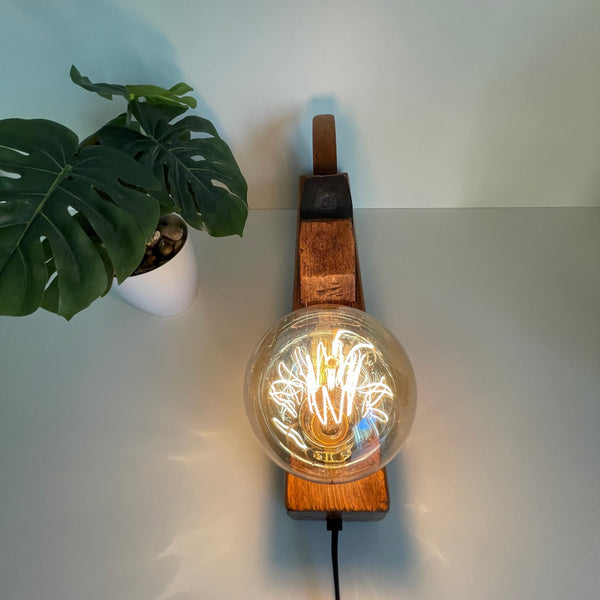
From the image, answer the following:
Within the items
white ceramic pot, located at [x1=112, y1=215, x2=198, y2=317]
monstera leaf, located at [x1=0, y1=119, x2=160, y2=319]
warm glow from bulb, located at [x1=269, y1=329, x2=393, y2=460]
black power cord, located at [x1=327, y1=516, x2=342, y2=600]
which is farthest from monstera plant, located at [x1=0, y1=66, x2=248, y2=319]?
black power cord, located at [x1=327, y1=516, x2=342, y2=600]

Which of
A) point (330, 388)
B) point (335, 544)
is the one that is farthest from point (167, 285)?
point (335, 544)

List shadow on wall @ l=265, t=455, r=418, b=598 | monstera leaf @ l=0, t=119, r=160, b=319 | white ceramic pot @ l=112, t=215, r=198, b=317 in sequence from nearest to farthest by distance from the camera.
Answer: monstera leaf @ l=0, t=119, r=160, b=319 < shadow on wall @ l=265, t=455, r=418, b=598 < white ceramic pot @ l=112, t=215, r=198, b=317

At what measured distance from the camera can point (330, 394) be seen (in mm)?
567

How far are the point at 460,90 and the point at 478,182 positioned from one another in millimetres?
240

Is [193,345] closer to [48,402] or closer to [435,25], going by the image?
[48,402]

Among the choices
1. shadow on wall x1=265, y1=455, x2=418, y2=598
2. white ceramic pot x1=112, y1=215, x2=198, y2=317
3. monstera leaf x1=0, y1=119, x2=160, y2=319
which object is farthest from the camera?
white ceramic pot x1=112, y1=215, x2=198, y2=317

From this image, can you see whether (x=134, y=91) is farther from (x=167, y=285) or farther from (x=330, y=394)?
(x=330, y=394)

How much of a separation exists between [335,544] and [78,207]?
57cm

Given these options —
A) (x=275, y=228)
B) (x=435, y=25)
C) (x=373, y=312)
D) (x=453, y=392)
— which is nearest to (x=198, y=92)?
(x=275, y=228)

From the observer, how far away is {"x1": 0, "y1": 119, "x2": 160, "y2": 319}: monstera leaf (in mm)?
432

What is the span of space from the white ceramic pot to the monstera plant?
0.13m

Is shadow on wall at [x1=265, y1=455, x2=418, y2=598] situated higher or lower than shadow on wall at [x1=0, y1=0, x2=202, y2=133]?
lower

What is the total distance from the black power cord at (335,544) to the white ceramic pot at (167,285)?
0.48m

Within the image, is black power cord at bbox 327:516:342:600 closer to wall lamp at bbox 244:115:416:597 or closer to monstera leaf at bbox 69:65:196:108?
wall lamp at bbox 244:115:416:597
